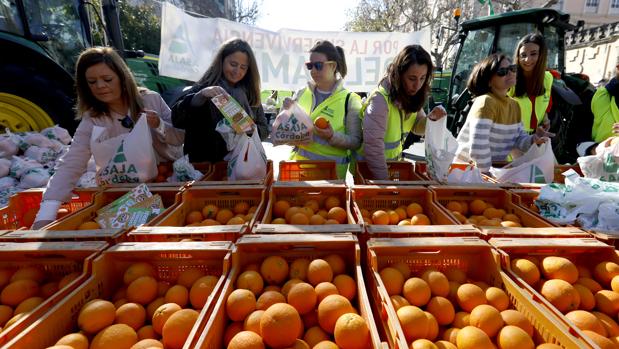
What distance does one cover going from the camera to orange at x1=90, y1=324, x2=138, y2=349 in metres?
1.10

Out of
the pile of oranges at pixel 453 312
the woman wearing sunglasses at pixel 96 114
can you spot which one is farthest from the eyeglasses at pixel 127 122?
the pile of oranges at pixel 453 312

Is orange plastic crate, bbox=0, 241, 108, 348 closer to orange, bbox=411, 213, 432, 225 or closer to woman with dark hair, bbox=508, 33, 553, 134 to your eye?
orange, bbox=411, 213, 432, 225

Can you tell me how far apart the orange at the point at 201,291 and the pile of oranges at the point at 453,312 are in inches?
28.6

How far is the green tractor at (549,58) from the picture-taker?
514 centimetres

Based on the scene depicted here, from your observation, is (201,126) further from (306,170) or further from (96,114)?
Answer: (306,170)

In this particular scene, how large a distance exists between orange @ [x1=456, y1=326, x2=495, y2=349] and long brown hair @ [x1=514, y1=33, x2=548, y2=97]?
114 inches

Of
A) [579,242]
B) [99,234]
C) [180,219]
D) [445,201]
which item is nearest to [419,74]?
[445,201]

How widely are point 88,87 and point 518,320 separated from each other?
2.81 meters

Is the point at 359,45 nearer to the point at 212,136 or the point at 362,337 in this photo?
the point at 212,136

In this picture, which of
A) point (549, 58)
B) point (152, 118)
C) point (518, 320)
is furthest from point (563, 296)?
point (549, 58)

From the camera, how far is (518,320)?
3.89ft

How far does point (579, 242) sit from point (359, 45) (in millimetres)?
5976

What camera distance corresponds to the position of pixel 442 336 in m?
1.27

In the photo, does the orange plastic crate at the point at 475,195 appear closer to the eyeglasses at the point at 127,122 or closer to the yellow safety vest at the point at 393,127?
the yellow safety vest at the point at 393,127
